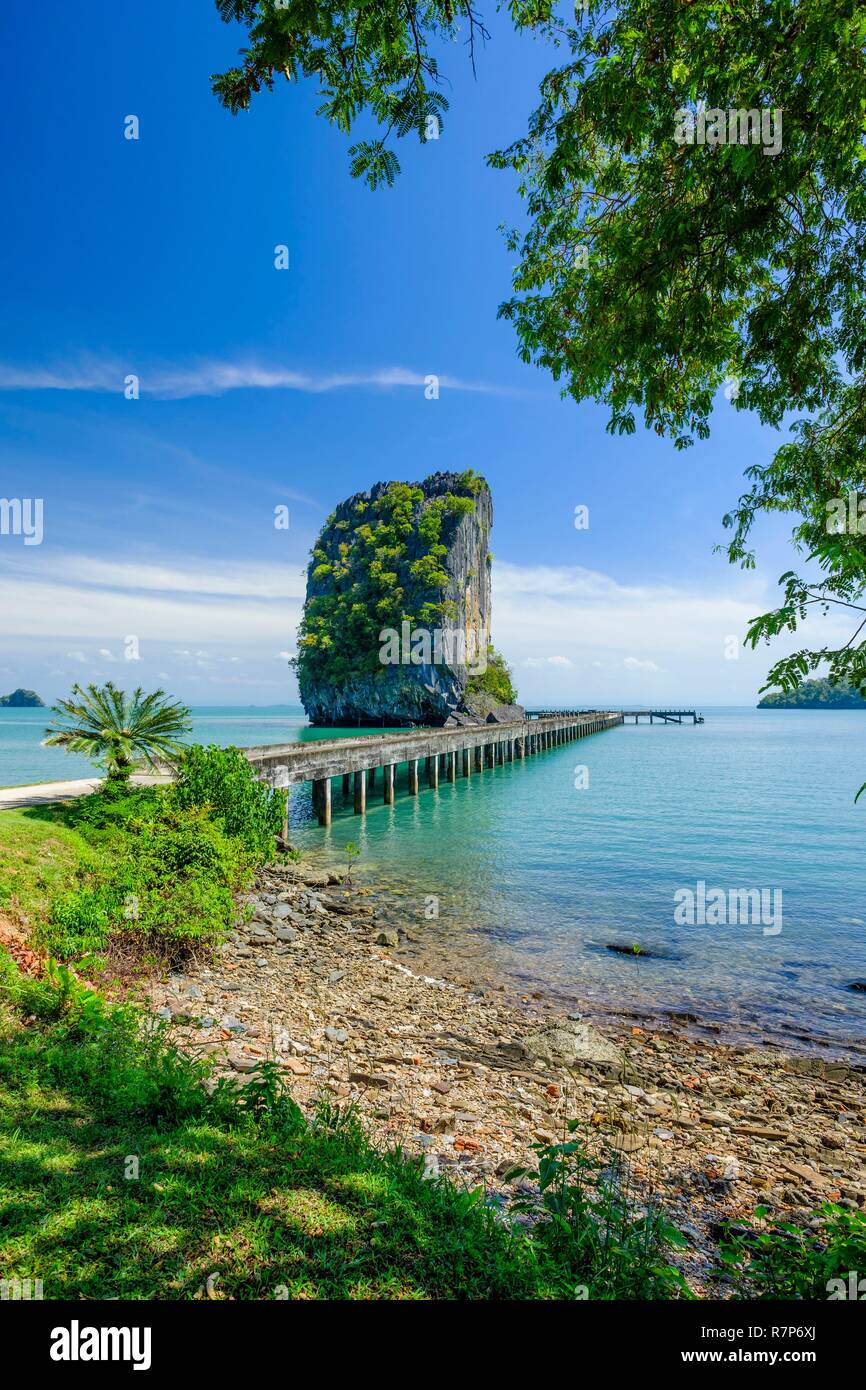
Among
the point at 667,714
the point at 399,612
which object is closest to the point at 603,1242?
the point at 399,612

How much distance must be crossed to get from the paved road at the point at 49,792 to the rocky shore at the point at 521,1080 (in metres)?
4.75

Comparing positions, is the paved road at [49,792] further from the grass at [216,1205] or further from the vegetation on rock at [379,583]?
the vegetation on rock at [379,583]

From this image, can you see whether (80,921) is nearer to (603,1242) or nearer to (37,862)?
(37,862)

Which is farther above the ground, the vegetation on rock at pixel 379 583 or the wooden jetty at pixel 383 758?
the vegetation on rock at pixel 379 583

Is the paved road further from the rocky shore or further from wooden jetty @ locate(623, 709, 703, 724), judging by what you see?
wooden jetty @ locate(623, 709, 703, 724)

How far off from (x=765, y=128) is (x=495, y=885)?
1343 centimetres

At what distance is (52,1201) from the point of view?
122 inches

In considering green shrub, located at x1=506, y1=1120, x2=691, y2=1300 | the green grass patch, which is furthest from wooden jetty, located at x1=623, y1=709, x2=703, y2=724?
the green grass patch

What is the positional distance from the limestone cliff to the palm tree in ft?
180

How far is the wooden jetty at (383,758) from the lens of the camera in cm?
1767

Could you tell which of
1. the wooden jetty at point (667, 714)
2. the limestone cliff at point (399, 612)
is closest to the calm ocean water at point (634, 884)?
the limestone cliff at point (399, 612)

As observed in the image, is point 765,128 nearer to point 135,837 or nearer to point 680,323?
point 680,323

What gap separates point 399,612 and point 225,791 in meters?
63.3

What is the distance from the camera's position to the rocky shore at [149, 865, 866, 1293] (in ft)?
15.3
